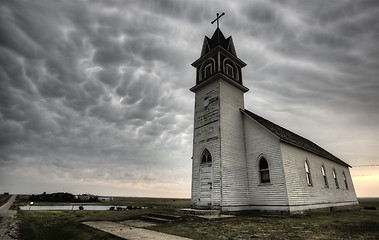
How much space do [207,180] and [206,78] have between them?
9968mm

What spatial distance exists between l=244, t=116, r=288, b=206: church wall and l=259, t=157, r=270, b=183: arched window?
319 mm

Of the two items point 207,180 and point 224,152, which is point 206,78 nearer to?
point 224,152

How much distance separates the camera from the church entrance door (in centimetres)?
1593

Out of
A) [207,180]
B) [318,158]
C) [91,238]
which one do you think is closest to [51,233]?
[91,238]

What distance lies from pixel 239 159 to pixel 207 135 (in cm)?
358

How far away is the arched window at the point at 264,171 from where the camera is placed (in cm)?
1636

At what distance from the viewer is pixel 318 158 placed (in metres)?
21.7

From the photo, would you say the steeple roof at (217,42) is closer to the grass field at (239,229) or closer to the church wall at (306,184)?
the church wall at (306,184)

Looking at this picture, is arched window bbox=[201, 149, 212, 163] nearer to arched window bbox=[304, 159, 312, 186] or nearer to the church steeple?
the church steeple

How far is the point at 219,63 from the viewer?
19.6 metres

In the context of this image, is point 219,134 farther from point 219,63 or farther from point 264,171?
point 219,63

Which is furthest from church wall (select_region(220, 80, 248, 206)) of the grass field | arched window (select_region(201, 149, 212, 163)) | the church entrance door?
the grass field

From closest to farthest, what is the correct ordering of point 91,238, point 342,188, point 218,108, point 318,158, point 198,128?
point 91,238 → point 218,108 → point 198,128 → point 318,158 → point 342,188

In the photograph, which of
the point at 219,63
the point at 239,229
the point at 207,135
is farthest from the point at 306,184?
the point at 219,63
